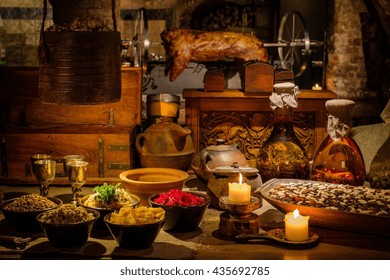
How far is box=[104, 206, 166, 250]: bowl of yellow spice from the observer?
2262mm

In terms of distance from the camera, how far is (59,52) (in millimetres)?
2611

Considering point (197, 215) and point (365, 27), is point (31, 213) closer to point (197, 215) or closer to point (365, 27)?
point (197, 215)

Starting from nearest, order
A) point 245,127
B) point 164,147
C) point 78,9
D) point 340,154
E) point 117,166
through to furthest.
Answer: point 340,154, point 164,147, point 117,166, point 245,127, point 78,9

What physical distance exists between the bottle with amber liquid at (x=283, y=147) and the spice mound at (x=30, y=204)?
4.05 ft

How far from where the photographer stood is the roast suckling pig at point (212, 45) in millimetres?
4863

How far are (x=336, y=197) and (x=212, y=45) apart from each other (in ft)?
8.65

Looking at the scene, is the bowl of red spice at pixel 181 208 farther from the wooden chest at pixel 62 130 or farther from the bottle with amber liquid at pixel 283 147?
the wooden chest at pixel 62 130

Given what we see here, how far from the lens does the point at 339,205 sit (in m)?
2.46

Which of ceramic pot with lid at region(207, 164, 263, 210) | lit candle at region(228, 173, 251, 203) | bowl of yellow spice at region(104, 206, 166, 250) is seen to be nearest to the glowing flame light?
lit candle at region(228, 173, 251, 203)

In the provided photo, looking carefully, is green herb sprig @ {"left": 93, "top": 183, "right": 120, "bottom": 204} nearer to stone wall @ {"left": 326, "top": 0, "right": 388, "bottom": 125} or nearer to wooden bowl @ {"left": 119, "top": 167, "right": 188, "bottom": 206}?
wooden bowl @ {"left": 119, "top": 167, "right": 188, "bottom": 206}

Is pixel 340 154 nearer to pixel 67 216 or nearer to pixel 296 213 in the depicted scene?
pixel 296 213

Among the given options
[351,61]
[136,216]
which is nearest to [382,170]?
[136,216]

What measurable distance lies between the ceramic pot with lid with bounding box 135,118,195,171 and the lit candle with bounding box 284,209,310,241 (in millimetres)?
1109
